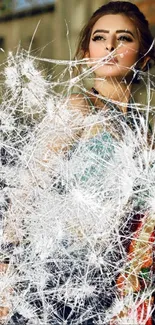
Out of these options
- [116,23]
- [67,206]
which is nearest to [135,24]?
[116,23]

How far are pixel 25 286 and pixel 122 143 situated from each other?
1.02ft

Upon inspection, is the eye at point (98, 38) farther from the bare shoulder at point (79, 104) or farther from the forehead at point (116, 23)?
the bare shoulder at point (79, 104)

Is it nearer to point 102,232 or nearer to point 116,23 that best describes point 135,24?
point 116,23

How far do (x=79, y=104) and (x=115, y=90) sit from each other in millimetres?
79

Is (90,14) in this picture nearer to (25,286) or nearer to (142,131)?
(142,131)

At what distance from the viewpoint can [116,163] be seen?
998 mm

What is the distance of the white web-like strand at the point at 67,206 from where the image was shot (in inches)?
39.0

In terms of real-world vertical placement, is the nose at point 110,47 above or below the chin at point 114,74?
above

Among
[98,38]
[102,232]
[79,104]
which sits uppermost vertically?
[98,38]

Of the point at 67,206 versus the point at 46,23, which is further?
the point at 46,23

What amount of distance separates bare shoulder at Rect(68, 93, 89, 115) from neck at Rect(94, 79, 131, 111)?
45mm

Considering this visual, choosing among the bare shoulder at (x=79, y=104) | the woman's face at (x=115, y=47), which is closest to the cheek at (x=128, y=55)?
the woman's face at (x=115, y=47)

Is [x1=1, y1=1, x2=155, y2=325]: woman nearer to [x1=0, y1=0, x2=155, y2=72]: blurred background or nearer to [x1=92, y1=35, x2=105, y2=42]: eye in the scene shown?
[x1=92, y1=35, x2=105, y2=42]: eye

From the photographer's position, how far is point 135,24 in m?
1.07
